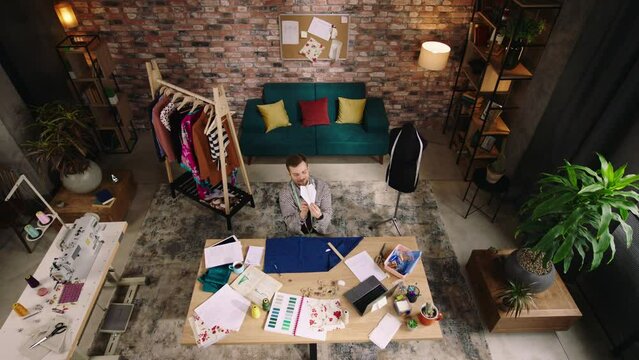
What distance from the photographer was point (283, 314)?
2.96 m

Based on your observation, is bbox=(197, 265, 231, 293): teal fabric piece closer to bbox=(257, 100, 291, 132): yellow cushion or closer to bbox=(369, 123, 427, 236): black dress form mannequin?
bbox=(369, 123, 427, 236): black dress form mannequin

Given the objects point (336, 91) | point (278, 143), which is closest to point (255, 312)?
point (278, 143)

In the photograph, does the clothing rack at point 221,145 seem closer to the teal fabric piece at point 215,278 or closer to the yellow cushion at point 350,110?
the teal fabric piece at point 215,278

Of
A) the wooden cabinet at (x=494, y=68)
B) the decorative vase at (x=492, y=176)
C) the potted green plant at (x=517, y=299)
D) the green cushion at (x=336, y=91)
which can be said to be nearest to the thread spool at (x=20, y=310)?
the potted green plant at (x=517, y=299)

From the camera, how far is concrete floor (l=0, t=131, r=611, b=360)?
362 cm

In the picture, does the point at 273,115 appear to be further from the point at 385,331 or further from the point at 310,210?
the point at 385,331

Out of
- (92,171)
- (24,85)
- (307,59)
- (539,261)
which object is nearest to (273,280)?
(539,261)

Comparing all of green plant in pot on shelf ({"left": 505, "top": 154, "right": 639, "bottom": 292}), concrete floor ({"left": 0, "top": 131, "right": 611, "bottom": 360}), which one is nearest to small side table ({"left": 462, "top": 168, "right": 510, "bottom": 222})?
concrete floor ({"left": 0, "top": 131, "right": 611, "bottom": 360})

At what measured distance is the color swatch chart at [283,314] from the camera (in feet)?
9.41

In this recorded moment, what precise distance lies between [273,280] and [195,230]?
6.15ft

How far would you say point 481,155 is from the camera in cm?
515

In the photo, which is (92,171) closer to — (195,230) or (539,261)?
(195,230)

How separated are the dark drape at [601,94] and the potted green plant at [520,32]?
1.56 feet

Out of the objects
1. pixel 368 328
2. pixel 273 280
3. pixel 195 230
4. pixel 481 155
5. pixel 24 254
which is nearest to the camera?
pixel 368 328
